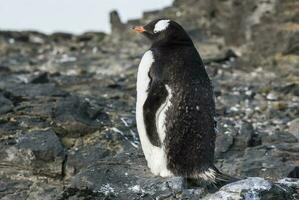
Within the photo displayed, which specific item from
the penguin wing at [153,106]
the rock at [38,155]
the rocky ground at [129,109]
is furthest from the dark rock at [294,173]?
the rock at [38,155]

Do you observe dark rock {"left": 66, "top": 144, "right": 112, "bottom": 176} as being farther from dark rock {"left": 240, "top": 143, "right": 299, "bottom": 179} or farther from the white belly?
dark rock {"left": 240, "top": 143, "right": 299, "bottom": 179}

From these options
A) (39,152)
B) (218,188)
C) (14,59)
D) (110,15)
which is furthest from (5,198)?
(110,15)

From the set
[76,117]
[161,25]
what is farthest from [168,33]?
[76,117]

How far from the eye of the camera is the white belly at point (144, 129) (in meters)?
6.48

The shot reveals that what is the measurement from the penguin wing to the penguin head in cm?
45

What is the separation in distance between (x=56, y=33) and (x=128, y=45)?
11.5 ft

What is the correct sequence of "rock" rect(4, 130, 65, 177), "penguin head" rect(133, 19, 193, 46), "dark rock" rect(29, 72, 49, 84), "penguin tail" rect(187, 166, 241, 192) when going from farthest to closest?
"dark rock" rect(29, 72, 49, 84) < "rock" rect(4, 130, 65, 177) < "penguin head" rect(133, 19, 193, 46) < "penguin tail" rect(187, 166, 241, 192)

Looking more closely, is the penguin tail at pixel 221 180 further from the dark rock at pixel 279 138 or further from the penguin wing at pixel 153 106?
the dark rock at pixel 279 138

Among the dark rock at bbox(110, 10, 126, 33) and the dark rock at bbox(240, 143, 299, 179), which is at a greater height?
the dark rock at bbox(110, 10, 126, 33)

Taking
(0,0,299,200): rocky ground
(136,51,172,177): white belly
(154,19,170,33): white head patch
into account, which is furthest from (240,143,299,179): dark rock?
(154,19,170,33): white head patch

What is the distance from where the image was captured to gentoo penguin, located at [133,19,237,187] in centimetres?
638

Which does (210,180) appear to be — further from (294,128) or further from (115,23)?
(115,23)

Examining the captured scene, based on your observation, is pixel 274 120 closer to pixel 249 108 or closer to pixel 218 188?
pixel 249 108

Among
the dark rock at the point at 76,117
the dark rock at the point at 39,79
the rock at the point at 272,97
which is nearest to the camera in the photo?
the dark rock at the point at 76,117
